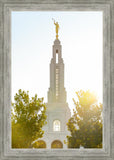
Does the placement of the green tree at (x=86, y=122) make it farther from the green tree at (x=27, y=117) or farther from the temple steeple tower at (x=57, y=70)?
the green tree at (x=27, y=117)

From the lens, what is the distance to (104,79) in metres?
1.75

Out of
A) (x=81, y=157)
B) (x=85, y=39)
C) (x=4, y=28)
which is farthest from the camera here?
(x=85, y=39)

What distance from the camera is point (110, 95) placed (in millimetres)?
1708

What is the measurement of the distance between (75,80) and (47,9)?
49.1 inches

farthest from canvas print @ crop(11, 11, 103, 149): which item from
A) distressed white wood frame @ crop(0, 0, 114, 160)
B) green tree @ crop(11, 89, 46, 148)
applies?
distressed white wood frame @ crop(0, 0, 114, 160)

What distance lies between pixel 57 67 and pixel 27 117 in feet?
3.73

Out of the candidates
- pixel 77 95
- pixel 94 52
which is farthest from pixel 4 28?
pixel 77 95

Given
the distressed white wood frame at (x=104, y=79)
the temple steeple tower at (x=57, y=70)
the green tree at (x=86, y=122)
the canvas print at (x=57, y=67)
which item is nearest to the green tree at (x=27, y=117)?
the canvas print at (x=57, y=67)

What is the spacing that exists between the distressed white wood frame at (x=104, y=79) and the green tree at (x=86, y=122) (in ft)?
7.81

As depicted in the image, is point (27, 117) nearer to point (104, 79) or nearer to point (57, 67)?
point (57, 67)

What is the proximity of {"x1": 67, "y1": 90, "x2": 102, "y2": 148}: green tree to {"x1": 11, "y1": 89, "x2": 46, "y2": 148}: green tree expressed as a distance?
2.72ft

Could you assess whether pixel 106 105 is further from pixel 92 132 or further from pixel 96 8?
pixel 92 132

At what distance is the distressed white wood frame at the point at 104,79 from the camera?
1646 mm

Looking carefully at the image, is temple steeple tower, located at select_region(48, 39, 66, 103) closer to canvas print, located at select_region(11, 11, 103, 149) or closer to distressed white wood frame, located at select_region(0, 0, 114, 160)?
canvas print, located at select_region(11, 11, 103, 149)
